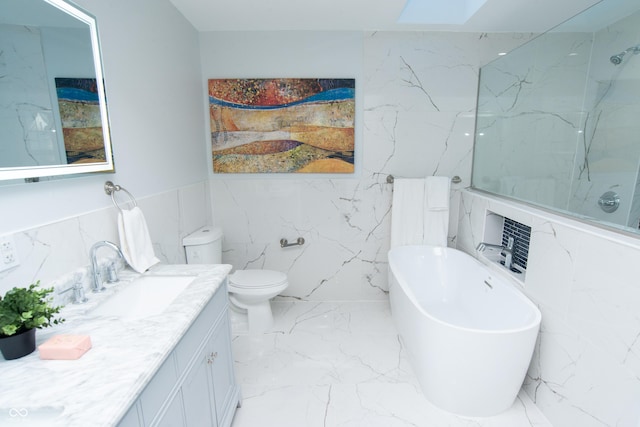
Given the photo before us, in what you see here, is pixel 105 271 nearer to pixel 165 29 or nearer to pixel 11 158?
pixel 11 158

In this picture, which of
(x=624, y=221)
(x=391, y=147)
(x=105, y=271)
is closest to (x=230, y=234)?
(x=105, y=271)

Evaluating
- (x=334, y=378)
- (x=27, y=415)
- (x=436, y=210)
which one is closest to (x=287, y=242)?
(x=334, y=378)

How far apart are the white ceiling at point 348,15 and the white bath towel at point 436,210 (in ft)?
→ 4.05

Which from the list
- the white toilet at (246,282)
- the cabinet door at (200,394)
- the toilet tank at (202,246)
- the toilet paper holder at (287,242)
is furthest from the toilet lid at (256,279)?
the cabinet door at (200,394)

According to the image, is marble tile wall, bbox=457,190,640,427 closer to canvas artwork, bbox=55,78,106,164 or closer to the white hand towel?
the white hand towel

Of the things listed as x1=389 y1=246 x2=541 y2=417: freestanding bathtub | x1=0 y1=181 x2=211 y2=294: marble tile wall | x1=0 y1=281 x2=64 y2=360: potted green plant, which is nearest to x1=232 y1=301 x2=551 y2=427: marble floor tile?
x1=389 y1=246 x2=541 y2=417: freestanding bathtub

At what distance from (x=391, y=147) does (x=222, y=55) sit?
5.36 feet

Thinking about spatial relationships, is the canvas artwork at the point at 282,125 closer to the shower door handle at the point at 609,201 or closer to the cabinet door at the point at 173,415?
the shower door handle at the point at 609,201

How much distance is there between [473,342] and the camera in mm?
1554

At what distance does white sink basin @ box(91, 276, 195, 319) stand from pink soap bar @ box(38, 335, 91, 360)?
0.38m

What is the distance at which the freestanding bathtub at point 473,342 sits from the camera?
1562 millimetres

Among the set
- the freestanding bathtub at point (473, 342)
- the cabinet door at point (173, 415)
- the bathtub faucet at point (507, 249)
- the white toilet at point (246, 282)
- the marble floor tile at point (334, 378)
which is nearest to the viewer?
the cabinet door at point (173, 415)

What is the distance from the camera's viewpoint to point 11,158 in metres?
1.03

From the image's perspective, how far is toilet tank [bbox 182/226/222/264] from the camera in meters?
2.23
